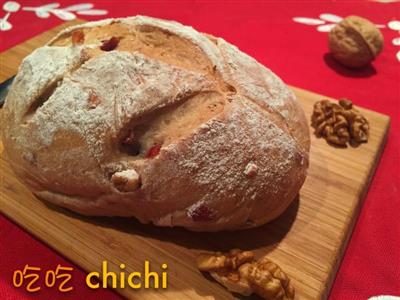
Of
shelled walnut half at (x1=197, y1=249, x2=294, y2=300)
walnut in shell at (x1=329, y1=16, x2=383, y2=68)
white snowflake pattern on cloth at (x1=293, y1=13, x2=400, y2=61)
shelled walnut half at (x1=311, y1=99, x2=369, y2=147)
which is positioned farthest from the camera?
white snowflake pattern on cloth at (x1=293, y1=13, x2=400, y2=61)

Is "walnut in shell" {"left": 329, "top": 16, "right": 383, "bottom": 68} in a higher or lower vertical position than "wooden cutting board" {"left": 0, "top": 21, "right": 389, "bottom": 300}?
higher

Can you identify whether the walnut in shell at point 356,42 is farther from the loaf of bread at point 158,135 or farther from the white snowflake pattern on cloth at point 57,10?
Answer: the white snowflake pattern on cloth at point 57,10

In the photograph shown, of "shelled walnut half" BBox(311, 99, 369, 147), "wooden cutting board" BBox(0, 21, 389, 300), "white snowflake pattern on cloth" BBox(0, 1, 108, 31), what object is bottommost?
"wooden cutting board" BBox(0, 21, 389, 300)

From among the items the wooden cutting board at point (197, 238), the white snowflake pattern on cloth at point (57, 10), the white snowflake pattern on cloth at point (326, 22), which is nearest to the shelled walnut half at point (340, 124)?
the wooden cutting board at point (197, 238)

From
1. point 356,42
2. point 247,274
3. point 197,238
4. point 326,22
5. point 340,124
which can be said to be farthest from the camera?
point 326,22

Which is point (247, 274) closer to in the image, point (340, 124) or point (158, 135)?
point (158, 135)

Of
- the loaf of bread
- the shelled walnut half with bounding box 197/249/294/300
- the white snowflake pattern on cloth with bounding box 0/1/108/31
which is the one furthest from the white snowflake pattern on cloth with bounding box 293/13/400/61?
the shelled walnut half with bounding box 197/249/294/300

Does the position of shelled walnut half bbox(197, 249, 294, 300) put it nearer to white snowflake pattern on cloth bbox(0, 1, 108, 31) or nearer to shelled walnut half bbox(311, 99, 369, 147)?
shelled walnut half bbox(311, 99, 369, 147)

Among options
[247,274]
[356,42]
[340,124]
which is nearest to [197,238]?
[247,274]
